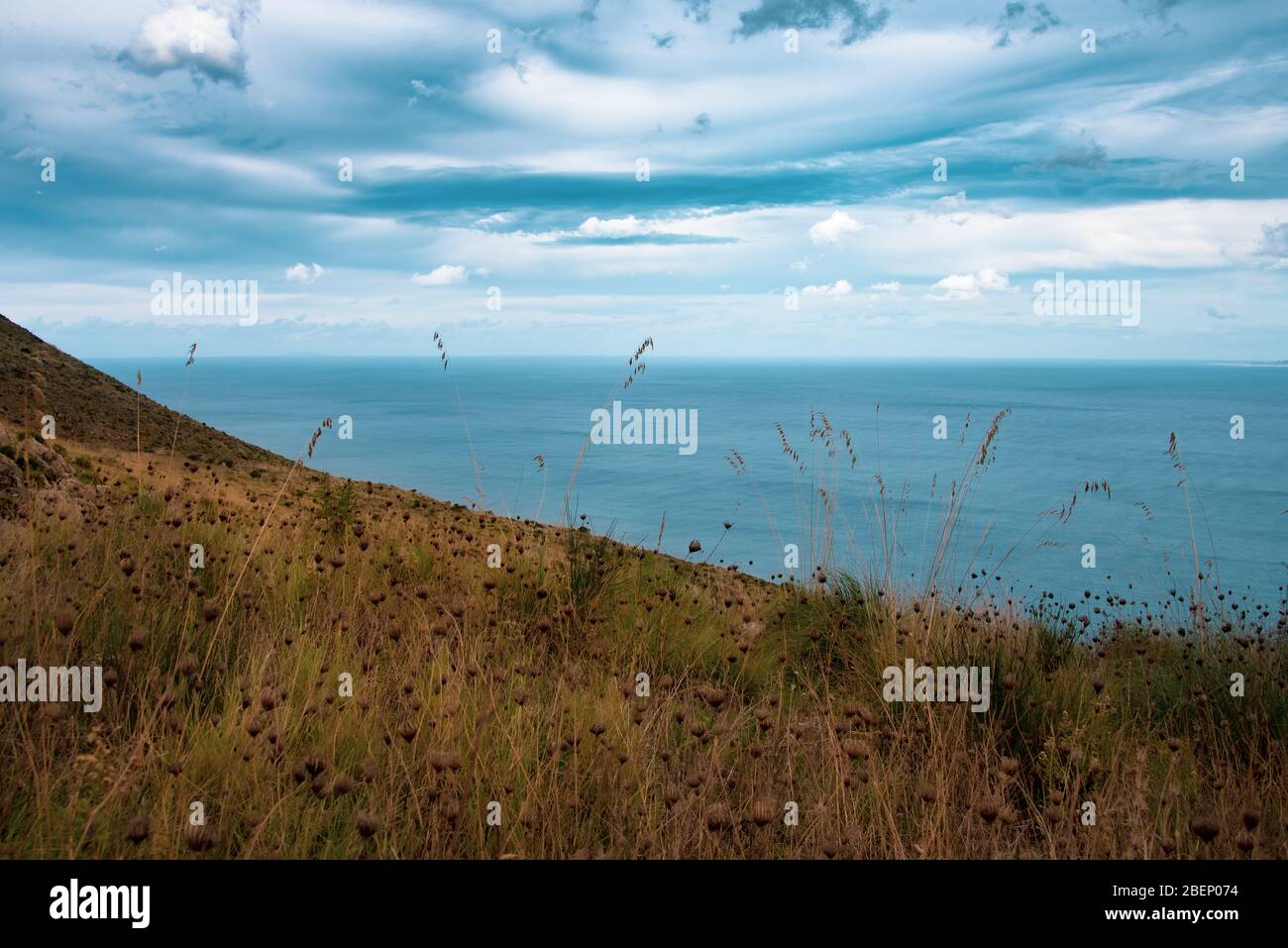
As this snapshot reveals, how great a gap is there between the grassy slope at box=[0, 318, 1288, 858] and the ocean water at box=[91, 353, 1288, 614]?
0.78 metres

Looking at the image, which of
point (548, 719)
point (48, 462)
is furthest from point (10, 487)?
point (548, 719)

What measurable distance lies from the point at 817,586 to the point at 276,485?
1629 cm

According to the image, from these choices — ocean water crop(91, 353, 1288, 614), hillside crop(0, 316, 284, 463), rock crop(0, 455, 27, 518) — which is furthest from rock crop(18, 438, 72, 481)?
hillside crop(0, 316, 284, 463)

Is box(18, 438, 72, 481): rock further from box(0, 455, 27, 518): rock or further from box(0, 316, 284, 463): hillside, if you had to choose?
box(0, 316, 284, 463): hillside

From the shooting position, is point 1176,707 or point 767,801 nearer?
point 767,801

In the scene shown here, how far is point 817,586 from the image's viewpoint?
6738 mm

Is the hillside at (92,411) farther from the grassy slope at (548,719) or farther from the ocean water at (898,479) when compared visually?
the grassy slope at (548,719)

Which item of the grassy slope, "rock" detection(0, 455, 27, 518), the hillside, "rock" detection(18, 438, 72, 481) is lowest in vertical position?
the grassy slope

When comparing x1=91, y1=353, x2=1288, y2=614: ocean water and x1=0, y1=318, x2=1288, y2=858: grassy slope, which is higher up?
x1=91, y1=353, x2=1288, y2=614: ocean water

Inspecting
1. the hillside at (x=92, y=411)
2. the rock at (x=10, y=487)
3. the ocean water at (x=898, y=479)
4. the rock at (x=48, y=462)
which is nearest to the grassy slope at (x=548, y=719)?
the rock at (x=10, y=487)

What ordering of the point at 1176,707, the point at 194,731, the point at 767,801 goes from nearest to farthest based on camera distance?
1. the point at 767,801
2. the point at 194,731
3. the point at 1176,707

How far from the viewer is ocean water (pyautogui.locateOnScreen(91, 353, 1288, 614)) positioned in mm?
11578
